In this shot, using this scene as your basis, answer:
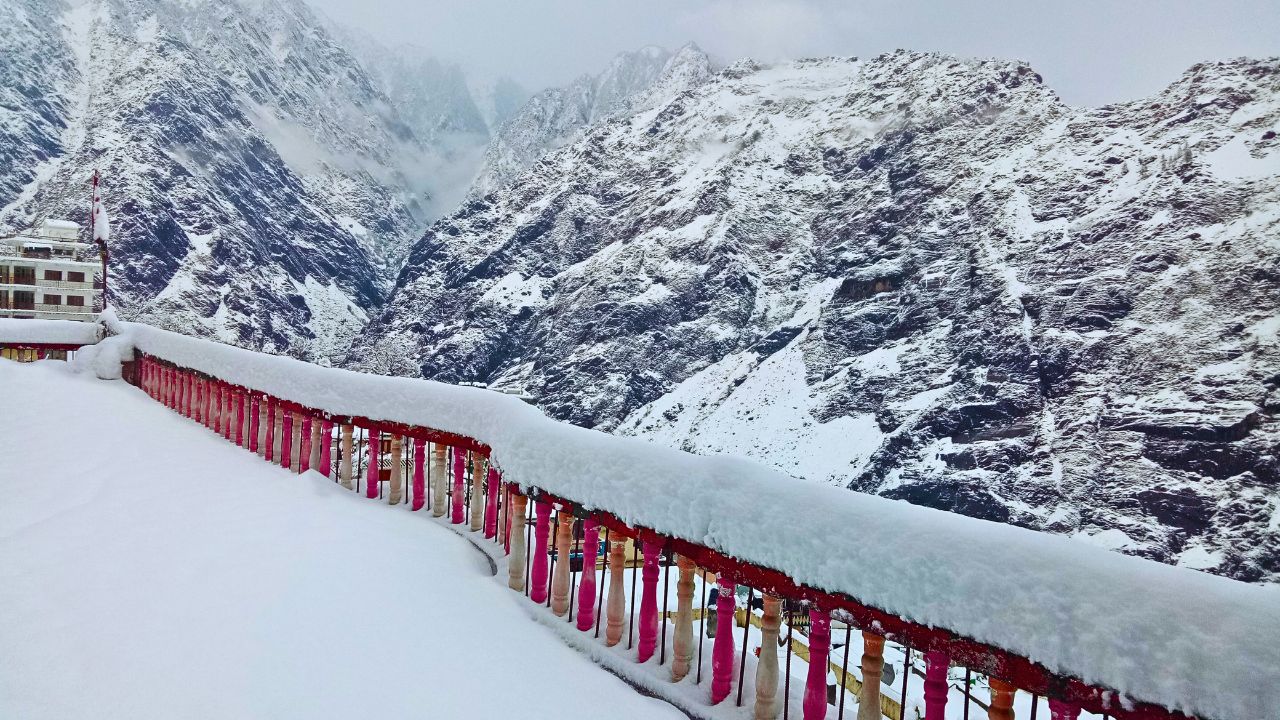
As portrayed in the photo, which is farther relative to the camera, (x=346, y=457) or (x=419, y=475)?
(x=346, y=457)

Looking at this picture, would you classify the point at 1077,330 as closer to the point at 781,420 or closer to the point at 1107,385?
the point at 1107,385

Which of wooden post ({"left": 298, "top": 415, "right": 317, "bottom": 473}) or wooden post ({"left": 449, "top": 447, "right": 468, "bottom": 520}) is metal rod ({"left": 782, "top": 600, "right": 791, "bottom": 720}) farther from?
wooden post ({"left": 298, "top": 415, "right": 317, "bottom": 473})

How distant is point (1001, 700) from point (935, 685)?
0.21 metres

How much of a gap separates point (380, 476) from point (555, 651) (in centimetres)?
359

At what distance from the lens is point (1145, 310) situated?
579 ft

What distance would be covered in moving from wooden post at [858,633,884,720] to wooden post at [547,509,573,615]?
Answer: 5.63ft

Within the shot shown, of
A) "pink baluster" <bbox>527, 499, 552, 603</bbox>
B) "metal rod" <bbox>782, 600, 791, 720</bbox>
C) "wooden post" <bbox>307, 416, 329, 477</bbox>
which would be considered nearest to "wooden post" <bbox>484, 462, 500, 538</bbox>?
"pink baluster" <bbox>527, 499, 552, 603</bbox>

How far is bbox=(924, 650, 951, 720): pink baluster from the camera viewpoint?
242cm

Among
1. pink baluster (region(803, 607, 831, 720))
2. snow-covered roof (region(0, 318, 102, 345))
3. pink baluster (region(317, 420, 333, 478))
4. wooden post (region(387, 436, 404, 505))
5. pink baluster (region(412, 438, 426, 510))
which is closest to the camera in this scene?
pink baluster (region(803, 607, 831, 720))

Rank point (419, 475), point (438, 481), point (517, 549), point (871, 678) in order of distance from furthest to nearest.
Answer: point (419, 475), point (438, 481), point (517, 549), point (871, 678)

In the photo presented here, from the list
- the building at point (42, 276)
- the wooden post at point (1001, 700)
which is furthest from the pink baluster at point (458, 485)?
A: the building at point (42, 276)

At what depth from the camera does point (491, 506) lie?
5.11m

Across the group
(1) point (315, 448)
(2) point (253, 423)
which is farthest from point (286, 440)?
(2) point (253, 423)

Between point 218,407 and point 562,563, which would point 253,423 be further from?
point 562,563
